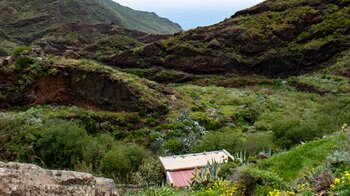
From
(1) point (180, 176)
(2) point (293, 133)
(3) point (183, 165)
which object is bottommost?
(1) point (180, 176)

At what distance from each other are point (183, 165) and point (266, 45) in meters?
44.4

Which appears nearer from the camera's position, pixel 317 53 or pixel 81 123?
pixel 81 123

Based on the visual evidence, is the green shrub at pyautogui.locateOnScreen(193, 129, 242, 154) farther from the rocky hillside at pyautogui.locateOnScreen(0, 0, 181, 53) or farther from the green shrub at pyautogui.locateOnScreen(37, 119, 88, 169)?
the rocky hillside at pyautogui.locateOnScreen(0, 0, 181, 53)

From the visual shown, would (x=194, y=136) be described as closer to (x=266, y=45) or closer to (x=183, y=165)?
(x=183, y=165)

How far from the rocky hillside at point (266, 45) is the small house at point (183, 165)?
40.2m

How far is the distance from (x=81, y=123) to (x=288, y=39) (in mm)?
39702

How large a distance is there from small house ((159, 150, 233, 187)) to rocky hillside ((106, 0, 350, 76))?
4021cm

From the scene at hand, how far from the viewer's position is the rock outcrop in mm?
5777

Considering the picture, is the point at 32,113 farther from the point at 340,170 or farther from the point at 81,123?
the point at 340,170

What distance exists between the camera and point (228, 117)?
1272 inches

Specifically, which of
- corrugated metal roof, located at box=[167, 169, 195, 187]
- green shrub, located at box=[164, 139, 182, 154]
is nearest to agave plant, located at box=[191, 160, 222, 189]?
corrugated metal roof, located at box=[167, 169, 195, 187]

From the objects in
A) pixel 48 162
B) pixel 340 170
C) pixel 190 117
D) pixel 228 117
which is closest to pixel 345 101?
pixel 228 117

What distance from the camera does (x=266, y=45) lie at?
58.2 meters

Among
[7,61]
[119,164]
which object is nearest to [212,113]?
[119,164]
